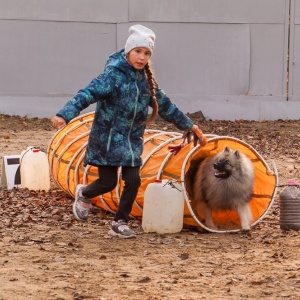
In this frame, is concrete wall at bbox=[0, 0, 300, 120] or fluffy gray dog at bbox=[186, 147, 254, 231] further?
concrete wall at bbox=[0, 0, 300, 120]

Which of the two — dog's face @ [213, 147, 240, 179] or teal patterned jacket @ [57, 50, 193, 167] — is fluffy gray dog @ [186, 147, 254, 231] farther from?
teal patterned jacket @ [57, 50, 193, 167]

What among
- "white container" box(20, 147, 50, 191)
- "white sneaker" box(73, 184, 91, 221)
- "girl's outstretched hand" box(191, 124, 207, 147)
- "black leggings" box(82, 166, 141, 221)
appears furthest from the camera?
"white container" box(20, 147, 50, 191)

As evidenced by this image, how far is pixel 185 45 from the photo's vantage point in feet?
63.7

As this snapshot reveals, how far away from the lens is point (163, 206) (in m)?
8.41

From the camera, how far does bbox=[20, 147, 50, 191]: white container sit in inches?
431

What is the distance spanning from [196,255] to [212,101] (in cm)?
1217

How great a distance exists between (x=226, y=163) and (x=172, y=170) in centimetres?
57

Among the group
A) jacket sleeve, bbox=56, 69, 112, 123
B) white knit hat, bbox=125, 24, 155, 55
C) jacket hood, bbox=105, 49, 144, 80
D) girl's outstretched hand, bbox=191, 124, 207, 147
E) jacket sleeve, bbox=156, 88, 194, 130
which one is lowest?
girl's outstretched hand, bbox=191, 124, 207, 147

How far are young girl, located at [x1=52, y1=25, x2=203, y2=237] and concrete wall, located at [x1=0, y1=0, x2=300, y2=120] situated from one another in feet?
36.3

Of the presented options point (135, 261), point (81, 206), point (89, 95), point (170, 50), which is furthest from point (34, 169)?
point (170, 50)

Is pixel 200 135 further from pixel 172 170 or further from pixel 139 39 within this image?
pixel 139 39

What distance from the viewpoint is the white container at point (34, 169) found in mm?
10953

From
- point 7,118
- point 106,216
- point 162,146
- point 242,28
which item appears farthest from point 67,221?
point 242,28

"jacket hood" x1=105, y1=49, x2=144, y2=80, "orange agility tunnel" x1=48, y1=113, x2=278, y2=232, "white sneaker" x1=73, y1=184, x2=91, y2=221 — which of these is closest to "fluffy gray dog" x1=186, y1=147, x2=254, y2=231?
"orange agility tunnel" x1=48, y1=113, x2=278, y2=232
